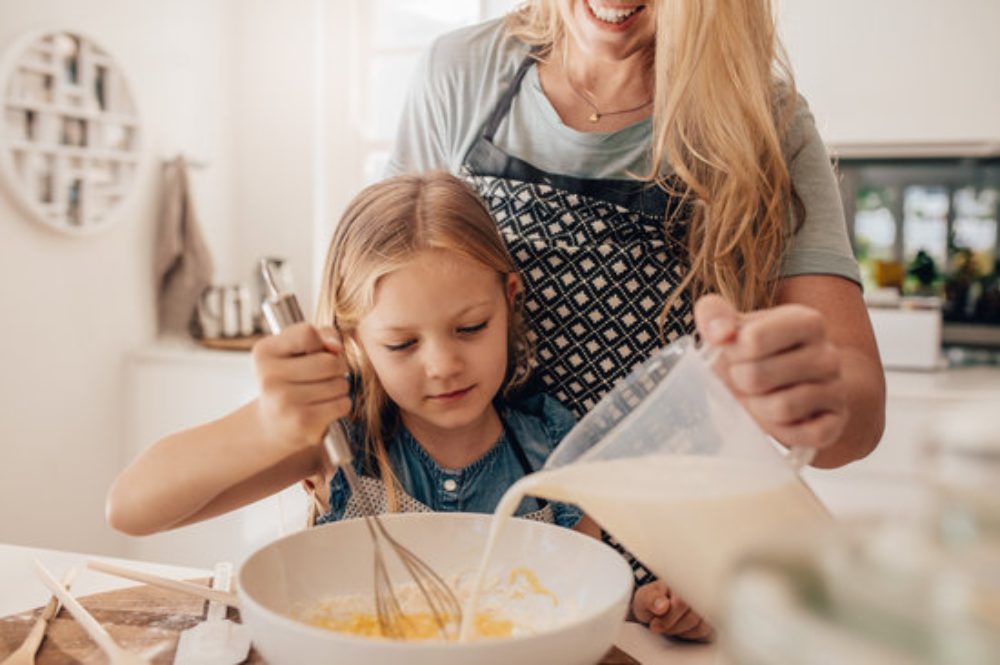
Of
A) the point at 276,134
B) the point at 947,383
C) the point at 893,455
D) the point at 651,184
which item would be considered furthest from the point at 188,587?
the point at 276,134

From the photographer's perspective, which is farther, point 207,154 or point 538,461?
point 207,154

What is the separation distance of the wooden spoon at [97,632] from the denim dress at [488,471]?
12.5 inches

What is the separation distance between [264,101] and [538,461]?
7.39 feet

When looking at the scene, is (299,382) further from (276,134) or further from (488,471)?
(276,134)

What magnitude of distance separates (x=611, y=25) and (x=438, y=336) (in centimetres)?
40

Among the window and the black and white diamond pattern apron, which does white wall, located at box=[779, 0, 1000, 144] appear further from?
the black and white diamond pattern apron

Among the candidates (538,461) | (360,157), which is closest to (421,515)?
(538,461)

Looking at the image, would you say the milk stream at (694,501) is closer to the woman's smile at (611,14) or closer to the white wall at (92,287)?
the woman's smile at (611,14)

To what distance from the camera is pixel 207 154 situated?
2961 mm

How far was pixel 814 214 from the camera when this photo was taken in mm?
1097

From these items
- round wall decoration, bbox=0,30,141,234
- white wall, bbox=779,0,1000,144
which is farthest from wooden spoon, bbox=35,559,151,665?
white wall, bbox=779,0,1000,144

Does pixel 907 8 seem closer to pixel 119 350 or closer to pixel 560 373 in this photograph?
pixel 560 373

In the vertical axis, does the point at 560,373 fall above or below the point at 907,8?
below

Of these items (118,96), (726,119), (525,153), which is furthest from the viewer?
(118,96)
